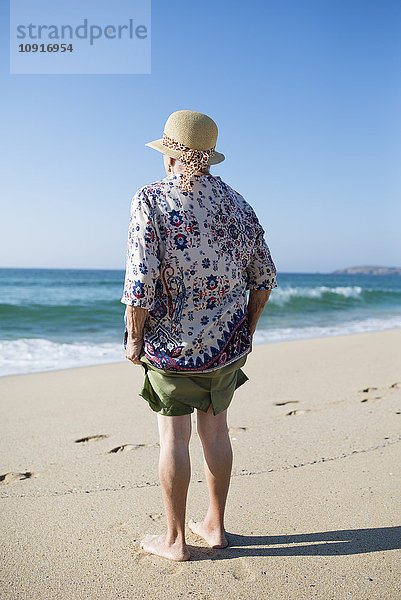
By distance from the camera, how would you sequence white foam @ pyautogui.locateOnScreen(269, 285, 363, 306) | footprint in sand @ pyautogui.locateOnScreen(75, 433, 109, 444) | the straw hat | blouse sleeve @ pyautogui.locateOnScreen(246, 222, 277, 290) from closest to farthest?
the straw hat < blouse sleeve @ pyautogui.locateOnScreen(246, 222, 277, 290) < footprint in sand @ pyautogui.locateOnScreen(75, 433, 109, 444) < white foam @ pyautogui.locateOnScreen(269, 285, 363, 306)

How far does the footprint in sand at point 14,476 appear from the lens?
3.02 meters

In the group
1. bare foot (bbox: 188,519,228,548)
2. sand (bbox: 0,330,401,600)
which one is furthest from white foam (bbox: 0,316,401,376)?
bare foot (bbox: 188,519,228,548)

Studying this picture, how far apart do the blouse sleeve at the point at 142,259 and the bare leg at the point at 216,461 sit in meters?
0.60

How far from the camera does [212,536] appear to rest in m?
2.33

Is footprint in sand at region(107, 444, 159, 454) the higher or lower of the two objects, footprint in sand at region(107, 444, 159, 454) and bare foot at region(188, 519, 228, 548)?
the lower

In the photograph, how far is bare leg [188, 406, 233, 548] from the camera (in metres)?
2.24

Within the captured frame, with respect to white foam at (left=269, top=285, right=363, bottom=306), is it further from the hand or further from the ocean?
the hand

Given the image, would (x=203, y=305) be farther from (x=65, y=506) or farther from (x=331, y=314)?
(x=331, y=314)

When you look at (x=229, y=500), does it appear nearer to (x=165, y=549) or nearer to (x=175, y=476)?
(x=165, y=549)

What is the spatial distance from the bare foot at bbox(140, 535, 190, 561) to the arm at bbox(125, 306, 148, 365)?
812 millimetres

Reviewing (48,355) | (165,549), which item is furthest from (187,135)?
(48,355)

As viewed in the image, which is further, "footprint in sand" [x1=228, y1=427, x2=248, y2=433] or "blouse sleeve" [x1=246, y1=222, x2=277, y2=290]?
"footprint in sand" [x1=228, y1=427, x2=248, y2=433]

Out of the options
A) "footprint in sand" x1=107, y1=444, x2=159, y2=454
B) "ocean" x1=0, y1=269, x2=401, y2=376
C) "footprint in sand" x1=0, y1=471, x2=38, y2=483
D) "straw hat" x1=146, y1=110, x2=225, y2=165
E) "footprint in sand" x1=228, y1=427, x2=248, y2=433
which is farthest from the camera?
"ocean" x1=0, y1=269, x2=401, y2=376

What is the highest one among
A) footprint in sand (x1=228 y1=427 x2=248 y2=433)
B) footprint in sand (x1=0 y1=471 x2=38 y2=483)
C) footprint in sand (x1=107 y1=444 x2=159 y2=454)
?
footprint in sand (x1=0 y1=471 x2=38 y2=483)
